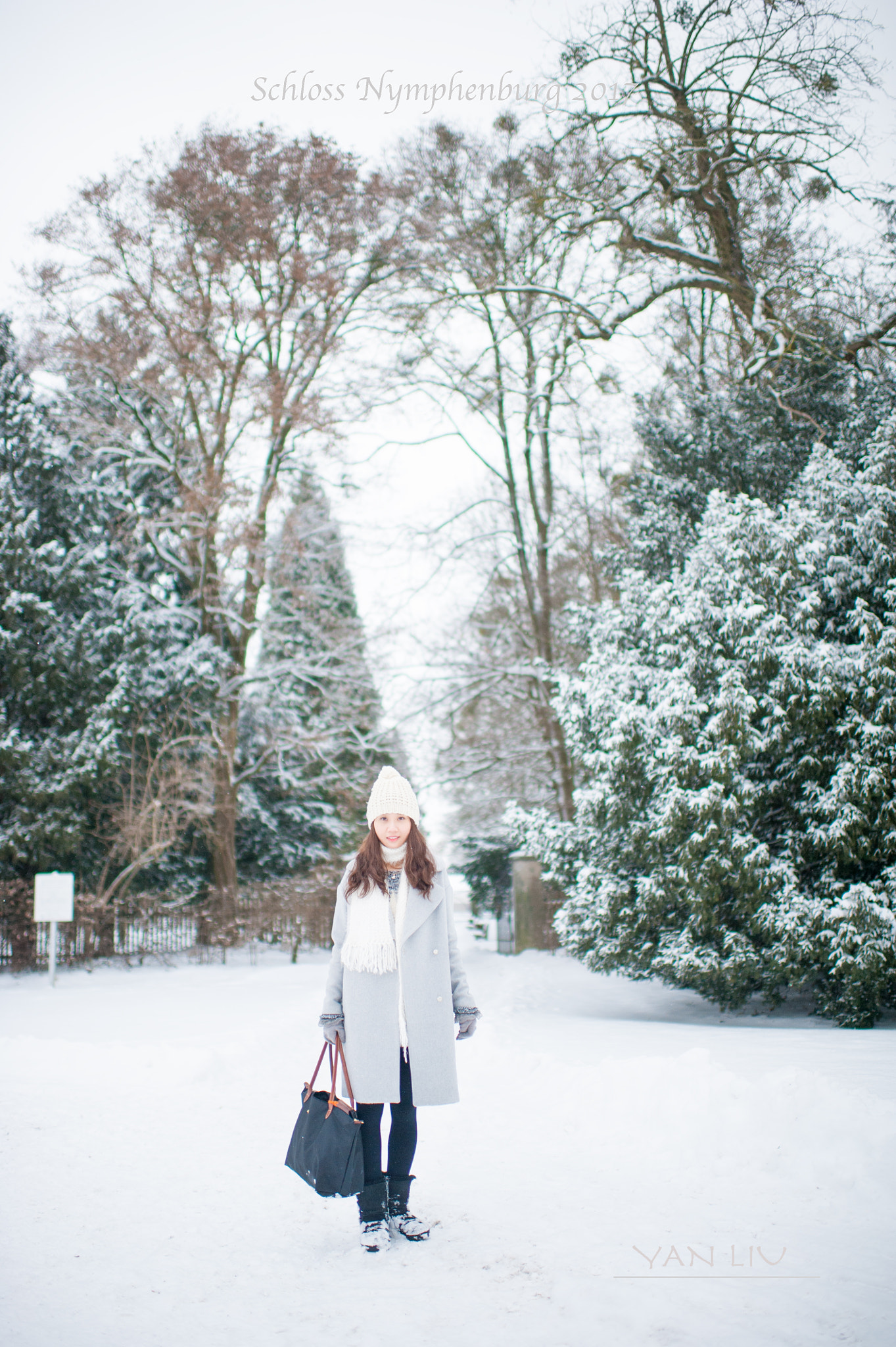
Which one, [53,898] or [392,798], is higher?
[392,798]

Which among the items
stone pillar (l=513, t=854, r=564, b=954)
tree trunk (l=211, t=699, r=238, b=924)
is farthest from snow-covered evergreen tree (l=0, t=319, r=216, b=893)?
stone pillar (l=513, t=854, r=564, b=954)

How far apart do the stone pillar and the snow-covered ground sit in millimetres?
9551

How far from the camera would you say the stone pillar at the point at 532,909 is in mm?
17625

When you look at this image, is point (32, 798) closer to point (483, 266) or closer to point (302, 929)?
point (302, 929)

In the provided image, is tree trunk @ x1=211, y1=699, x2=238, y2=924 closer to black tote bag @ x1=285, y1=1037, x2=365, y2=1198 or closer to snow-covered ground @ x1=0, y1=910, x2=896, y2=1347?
snow-covered ground @ x1=0, y1=910, x2=896, y2=1347

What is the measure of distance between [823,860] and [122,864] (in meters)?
14.0

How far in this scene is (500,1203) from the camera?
438cm

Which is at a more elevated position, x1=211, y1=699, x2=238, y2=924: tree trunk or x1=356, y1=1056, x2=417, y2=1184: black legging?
x1=211, y1=699, x2=238, y2=924: tree trunk

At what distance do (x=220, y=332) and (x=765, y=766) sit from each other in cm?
1511

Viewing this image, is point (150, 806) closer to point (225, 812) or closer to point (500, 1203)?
point (225, 812)

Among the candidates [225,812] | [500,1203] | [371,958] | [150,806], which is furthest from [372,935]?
[225,812]

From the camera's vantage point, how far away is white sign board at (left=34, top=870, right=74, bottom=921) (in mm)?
12531

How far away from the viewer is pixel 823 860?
880 cm

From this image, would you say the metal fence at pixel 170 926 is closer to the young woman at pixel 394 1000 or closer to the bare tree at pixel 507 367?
the bare tree at pixel 507 367
